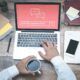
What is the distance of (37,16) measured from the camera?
156cm

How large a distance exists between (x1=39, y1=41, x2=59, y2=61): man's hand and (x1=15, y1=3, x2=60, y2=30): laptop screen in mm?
112

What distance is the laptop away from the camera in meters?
1.51

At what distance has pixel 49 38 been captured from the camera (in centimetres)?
153

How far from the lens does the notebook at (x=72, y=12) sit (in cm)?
159

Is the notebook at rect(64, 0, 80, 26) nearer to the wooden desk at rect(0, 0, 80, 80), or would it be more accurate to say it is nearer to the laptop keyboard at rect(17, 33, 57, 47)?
the wooden desk at rect(0, 0, 80, 80)

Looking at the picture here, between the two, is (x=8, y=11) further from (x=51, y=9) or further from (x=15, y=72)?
(x=15, y=72)

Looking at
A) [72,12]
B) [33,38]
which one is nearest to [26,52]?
[33,38]

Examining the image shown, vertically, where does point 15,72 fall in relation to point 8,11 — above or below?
below

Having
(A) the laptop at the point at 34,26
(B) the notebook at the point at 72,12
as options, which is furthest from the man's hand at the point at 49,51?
(B) the notebook at the point at 72,12

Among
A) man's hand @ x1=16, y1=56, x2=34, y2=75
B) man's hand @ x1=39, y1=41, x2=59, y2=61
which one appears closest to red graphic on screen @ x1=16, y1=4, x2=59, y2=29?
man's hand @ x1=39, y1=41, x2=59, y2=61

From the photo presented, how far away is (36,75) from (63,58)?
18 centimetres

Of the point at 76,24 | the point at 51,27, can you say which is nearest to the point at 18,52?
the point at 51,27

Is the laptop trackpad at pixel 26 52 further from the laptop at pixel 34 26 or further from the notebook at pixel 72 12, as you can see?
the notebook at pixel 72 12

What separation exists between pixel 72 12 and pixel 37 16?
0.73ft
